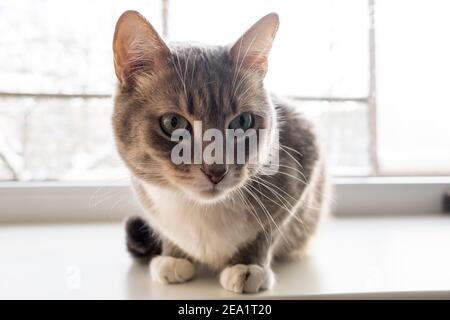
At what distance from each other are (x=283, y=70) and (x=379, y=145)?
501 mm

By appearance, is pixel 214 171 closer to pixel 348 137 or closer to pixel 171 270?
pixel 171 270

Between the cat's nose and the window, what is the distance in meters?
0.82

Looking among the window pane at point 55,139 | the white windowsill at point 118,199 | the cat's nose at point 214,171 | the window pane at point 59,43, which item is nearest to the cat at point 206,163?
the cat's nose at point 214,171

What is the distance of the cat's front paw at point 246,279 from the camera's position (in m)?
0.88

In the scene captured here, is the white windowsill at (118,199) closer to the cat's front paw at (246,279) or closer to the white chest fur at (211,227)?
the white chest fur at (211,227)

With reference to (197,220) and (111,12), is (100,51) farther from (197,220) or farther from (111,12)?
(197,220)

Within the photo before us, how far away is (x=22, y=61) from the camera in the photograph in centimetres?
155

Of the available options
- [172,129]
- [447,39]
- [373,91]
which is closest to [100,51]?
[172,129]

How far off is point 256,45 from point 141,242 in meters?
0.60

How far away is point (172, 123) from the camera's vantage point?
2.89ft

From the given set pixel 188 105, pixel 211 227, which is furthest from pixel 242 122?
pixel 211 227

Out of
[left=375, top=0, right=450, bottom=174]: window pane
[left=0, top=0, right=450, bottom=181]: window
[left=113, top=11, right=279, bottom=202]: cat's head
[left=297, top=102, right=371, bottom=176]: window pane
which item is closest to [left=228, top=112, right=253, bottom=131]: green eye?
[left=113, top=11, right=279, bottom=202]: cat's head

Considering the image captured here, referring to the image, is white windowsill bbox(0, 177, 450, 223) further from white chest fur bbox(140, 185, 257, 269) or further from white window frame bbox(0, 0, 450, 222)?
white chest fur bbox(140, 185, 257, 269)

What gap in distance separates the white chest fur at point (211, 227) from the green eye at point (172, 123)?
0.53 feet
